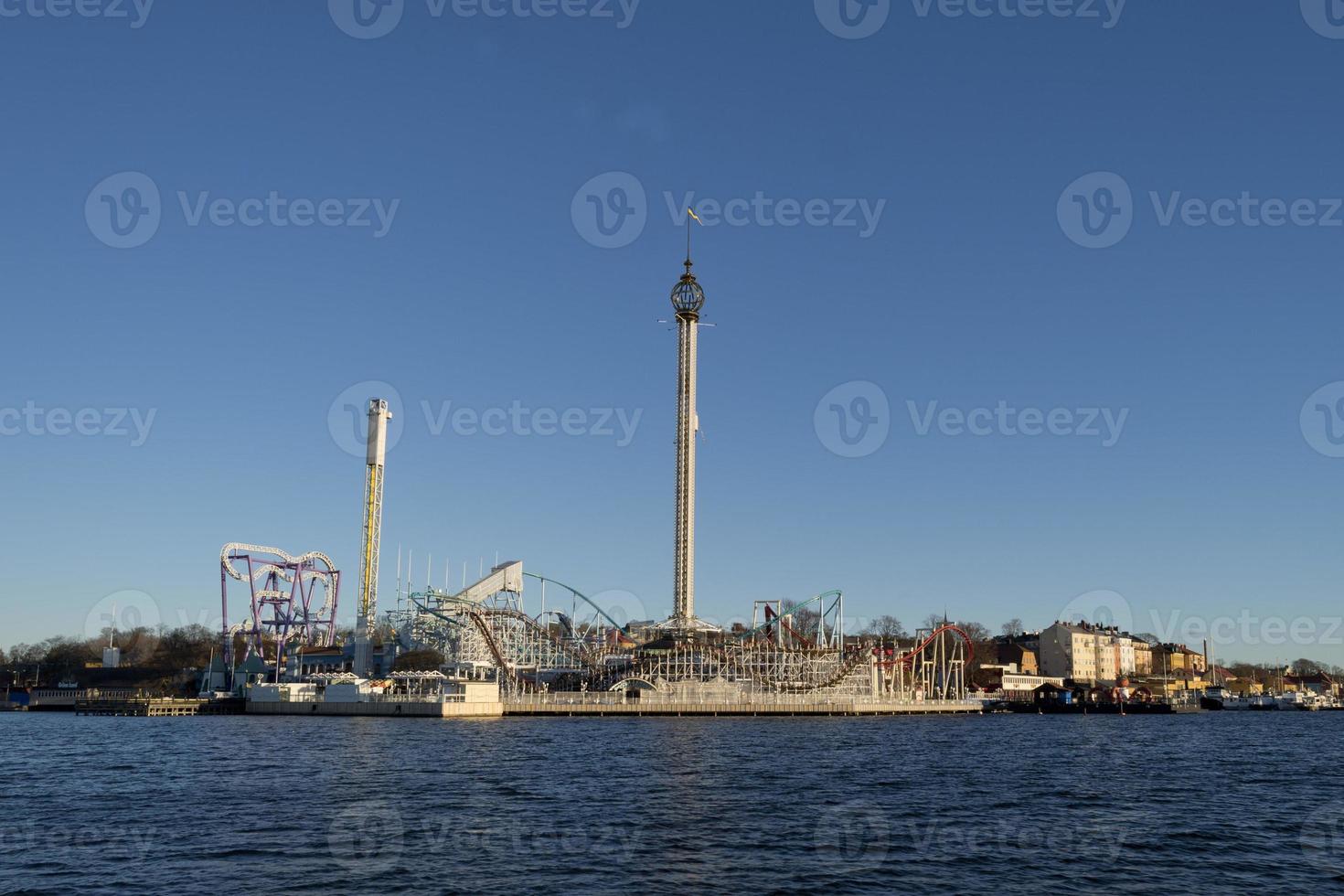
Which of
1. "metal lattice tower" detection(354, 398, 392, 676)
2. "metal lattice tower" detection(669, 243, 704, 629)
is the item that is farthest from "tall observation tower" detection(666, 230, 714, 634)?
"metal lattice tower" detection(354, 398, 392, 676)

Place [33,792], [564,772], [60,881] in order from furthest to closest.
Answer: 1. [564,772]
2. [33,792]
3. [60,881]

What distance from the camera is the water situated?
3244 centimetres

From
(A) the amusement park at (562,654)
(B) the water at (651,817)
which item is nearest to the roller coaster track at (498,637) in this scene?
(A) the amusement park at (562,654)

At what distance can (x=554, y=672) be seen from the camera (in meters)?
160

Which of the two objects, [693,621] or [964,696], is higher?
[693,621]

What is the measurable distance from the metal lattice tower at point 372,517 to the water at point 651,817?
83677 mm

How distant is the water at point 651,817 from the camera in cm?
3244

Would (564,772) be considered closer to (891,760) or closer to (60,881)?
(891,760)

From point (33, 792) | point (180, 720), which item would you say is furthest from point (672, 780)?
point (180, 720)

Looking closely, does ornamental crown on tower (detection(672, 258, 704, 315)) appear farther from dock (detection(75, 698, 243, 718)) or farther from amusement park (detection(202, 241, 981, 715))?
dock (detection(75, 698, 243, 718))

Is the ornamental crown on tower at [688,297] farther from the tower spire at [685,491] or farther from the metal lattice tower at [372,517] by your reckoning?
the metal lattice tower at [372,517]

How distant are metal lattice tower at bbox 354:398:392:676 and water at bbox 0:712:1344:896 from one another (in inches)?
3294

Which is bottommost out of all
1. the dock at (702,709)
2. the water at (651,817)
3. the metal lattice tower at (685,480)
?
the dock at (702,709)

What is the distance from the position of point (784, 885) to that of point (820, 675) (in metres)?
128
